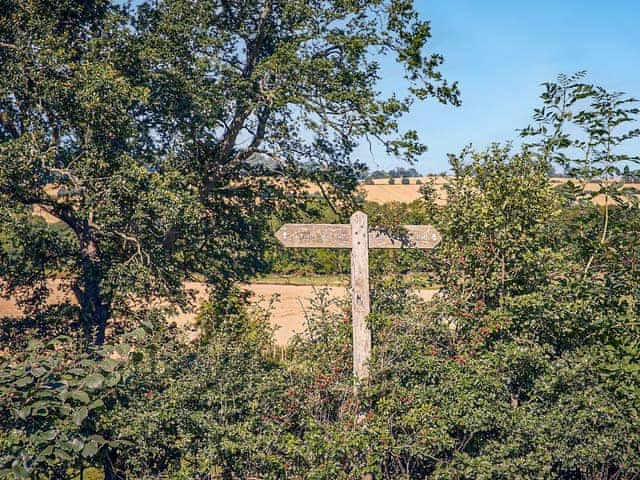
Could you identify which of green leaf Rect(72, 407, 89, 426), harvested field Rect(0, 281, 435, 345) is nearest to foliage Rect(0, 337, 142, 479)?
green leaf Rect(72, 407, 89, 426)

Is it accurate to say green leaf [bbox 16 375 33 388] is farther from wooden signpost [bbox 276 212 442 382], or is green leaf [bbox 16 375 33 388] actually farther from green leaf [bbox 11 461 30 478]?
wooden signpost [bbox 276 212 442 382]

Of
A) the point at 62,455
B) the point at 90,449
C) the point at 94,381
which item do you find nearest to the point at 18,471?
the point at 62,455

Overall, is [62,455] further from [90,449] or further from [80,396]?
[80,396]

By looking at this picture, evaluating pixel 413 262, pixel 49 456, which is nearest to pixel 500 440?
pixel 413 262

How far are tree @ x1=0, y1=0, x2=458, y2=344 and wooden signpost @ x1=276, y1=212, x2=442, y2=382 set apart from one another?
318 centimetres

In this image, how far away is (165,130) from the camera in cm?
975

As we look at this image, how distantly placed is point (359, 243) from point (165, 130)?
5246 millimetres

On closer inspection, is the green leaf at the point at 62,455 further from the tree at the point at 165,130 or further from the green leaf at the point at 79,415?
the tree at the point at 165,130

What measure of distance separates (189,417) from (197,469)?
346 millimetres

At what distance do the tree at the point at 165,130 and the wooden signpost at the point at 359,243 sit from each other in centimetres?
Result: 318

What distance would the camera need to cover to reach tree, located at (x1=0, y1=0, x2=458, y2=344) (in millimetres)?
8516

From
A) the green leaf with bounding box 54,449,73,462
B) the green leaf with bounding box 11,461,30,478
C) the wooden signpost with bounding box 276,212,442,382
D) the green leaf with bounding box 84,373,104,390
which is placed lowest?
the green leaf with bounding box 11,461,30,478

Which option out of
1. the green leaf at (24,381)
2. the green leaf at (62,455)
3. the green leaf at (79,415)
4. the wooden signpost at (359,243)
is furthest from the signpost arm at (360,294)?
the green leaf at (24,381)

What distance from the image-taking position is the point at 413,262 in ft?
18.7
